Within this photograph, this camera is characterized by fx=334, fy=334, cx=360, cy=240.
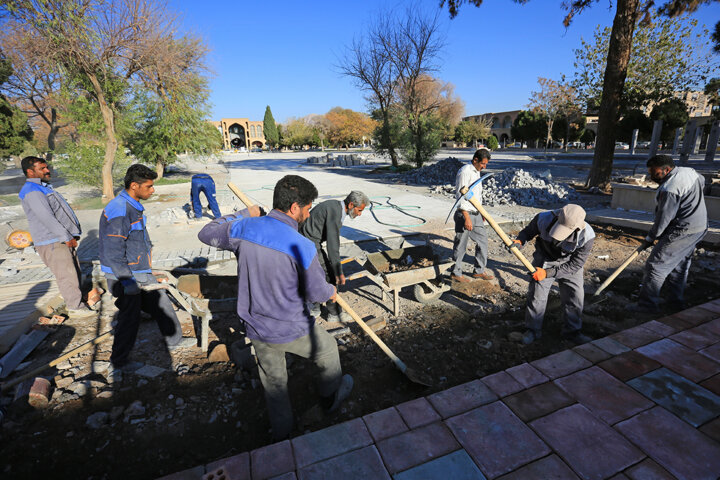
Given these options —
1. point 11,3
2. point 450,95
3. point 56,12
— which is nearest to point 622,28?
point 56,12

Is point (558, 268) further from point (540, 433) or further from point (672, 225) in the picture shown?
point (540, 433)

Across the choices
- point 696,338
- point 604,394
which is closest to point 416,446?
point 604,394

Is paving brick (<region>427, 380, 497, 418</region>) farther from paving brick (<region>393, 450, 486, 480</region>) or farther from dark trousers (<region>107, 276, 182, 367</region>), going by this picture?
dark trousers (<region>107, 276, 182, 367</region>)

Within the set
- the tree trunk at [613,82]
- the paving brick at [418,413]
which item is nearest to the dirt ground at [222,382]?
the paving brick at [418,413]

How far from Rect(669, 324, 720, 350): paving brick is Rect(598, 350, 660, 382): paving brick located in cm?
49

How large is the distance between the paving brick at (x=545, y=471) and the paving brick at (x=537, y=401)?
11.1 inches

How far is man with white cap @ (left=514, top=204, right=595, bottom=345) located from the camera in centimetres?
299

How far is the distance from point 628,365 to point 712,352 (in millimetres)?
763

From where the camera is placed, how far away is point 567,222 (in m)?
2.80

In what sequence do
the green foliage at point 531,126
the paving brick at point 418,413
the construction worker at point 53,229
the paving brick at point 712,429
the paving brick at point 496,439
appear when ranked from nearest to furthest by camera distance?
1. the paving brick at point 496,439
2. the paving brick at point 712,429
3. the paving brick at point 418,413
4. the construction worker at point 53,229
5. the green foliage at point 531,126

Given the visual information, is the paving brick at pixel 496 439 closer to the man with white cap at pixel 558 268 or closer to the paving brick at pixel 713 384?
the paving brick at pixel 713 384

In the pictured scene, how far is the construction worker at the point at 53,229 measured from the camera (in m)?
3.83

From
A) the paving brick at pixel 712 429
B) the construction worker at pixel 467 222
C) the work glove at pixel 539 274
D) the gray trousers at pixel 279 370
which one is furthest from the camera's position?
the construction worker at pixel 467 222

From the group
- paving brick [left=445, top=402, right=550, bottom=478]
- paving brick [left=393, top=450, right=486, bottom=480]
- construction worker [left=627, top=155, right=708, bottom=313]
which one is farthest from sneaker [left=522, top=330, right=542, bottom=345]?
paving brick [left=393, top=450, right=486, bottom=480]
